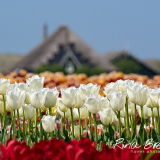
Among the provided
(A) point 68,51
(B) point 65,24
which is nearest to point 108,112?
(A) point 68,51

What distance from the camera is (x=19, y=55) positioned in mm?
A: 64625

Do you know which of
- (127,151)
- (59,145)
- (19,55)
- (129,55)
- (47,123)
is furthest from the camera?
(19,55)

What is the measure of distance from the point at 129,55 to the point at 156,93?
128 ft

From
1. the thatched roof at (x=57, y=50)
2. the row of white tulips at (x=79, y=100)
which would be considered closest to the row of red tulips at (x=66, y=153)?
the row of white tulips at (x=79, y=100)

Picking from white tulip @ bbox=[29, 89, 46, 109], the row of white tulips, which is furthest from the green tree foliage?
white tulip @ bbox=[29, 89, 46, 109]

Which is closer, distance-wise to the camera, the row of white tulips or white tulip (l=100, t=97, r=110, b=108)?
the row of white tulips

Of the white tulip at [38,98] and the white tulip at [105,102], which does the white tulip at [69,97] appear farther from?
the white tulip at [105,102]

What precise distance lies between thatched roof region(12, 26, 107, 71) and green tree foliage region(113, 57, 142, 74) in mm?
5833

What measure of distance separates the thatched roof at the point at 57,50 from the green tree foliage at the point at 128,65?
5.83m

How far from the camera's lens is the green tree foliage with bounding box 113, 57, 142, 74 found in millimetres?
38469

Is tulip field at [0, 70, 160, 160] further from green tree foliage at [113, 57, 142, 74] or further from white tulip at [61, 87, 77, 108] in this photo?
green tree foliage at [113, 57, 142, 74]

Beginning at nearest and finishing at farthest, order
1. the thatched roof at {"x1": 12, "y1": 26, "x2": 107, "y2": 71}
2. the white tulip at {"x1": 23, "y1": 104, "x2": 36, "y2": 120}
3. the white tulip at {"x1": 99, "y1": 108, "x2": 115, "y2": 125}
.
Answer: the white tulip at {"x1": 99, "y1": 108, "x2": 115, "y2": 125} < the white tulip at {"x1": 23, "y1": 104, "x2": 36, "y2": 120} < the thatched roof at {"x1": 12, "y1": 26, "x2": 107, "y2": 71}

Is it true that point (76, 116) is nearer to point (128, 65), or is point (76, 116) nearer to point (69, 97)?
point (69, 97)

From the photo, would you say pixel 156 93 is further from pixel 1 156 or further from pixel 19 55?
pixel 19 55
